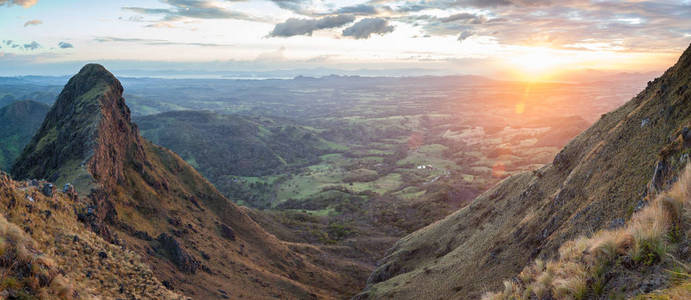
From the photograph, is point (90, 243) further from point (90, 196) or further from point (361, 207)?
point (361, 207)

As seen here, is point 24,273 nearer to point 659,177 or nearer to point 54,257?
point 54,257

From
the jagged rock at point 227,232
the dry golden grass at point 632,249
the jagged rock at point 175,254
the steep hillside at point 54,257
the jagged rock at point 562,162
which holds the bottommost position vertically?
the jagged rock at point 227,232

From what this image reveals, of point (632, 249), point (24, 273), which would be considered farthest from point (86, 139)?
point (632, 249)

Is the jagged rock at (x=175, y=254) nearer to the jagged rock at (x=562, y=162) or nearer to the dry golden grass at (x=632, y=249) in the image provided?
the dry golden grass at (x=632, y=249)

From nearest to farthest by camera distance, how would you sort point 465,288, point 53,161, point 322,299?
point 465,288, point 53,161, point 322,299

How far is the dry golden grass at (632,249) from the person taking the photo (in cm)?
1038

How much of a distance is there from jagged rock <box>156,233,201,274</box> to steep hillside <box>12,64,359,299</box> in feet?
0.42

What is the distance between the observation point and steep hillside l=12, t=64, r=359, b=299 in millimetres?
45125

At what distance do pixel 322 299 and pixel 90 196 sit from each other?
3815cm

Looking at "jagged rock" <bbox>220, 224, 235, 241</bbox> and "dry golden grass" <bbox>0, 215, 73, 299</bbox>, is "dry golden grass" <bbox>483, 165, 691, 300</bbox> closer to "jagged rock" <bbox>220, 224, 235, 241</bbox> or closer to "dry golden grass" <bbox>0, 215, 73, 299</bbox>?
"dry golden grass" <bbox>0, 215, 73, 299</bbox>

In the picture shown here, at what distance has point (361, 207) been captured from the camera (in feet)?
529

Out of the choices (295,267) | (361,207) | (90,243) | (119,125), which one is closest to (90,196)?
(90,243)

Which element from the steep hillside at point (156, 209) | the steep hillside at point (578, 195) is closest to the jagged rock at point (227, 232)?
the steep hillside at point (156, 209)

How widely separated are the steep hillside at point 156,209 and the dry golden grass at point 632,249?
1520 inches
